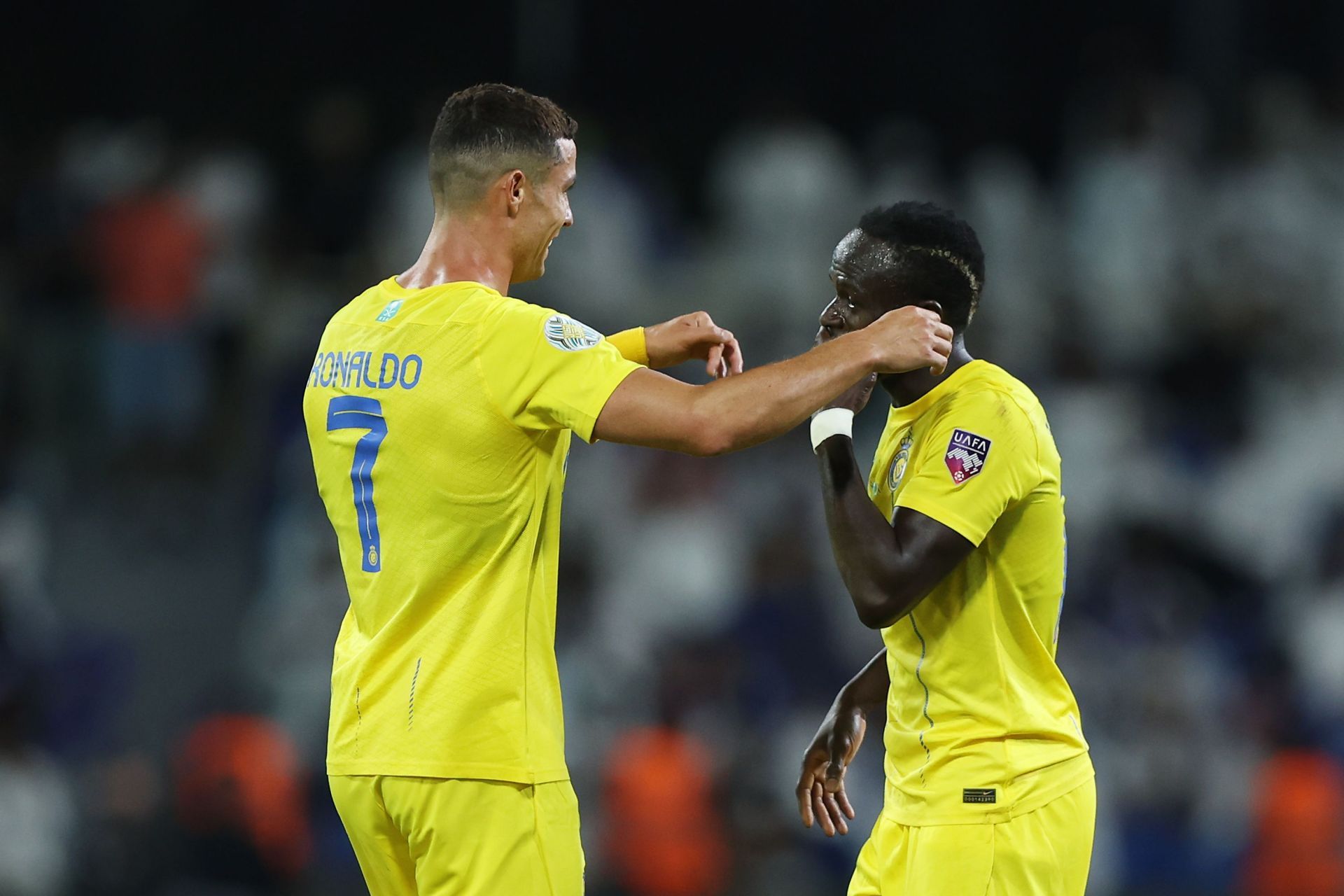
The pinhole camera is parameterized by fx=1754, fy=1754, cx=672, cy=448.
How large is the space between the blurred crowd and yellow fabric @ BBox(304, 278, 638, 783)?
479 cm

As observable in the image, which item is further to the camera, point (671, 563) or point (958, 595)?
point (671, 563)

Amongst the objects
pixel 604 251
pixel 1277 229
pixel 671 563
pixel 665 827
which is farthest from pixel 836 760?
pixel 1277 229

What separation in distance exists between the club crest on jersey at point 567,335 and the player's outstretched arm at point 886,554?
0.67 meters

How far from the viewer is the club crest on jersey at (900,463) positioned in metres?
4.09

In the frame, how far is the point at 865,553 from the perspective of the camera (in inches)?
149

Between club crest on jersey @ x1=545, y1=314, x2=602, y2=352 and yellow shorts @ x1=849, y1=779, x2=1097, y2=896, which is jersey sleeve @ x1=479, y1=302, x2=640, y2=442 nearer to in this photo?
club crest on jersey @ x1=545, y1=314, x2=602, y2=352

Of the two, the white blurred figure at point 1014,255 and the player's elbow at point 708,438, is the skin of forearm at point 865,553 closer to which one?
the player's elbow at point 708,438

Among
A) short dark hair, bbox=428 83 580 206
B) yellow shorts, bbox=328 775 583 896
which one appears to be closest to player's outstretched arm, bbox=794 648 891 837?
yellow shorts, bbox=328 775 583 896

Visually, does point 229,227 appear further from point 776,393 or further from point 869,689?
point 776,393

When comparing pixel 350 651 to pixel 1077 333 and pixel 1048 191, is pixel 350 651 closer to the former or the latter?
pixel 1077 333

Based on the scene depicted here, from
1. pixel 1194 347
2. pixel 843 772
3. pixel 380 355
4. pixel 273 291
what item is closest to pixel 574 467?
pixel 273 291

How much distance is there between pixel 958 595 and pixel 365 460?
1.35 meters

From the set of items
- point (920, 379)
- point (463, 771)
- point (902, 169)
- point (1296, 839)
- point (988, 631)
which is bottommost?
point (1296, 839)

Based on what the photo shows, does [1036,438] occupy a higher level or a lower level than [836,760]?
higher
